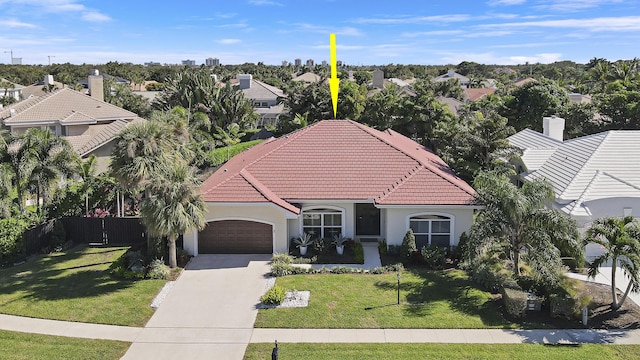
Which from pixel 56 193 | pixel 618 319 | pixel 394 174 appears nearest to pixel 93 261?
pixel 56 193

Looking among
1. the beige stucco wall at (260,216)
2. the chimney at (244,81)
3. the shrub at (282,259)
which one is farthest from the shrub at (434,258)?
the chimney at (244,81)

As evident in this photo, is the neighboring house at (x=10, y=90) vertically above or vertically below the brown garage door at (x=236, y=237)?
above

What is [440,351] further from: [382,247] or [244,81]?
[244,81]

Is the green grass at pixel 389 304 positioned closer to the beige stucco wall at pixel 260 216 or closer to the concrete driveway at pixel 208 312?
the concrete driveway at pixel 208 312

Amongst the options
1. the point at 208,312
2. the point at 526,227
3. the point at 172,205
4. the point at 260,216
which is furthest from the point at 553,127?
the point at 208,312

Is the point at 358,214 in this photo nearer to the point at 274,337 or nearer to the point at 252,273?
the point at 252,273

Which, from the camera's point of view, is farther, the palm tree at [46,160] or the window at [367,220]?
the window at [367,220]

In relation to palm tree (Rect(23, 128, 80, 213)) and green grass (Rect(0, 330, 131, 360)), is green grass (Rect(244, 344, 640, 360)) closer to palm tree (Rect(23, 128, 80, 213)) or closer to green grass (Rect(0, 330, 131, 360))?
green grass (Rect(0, 330, 131, 360))
